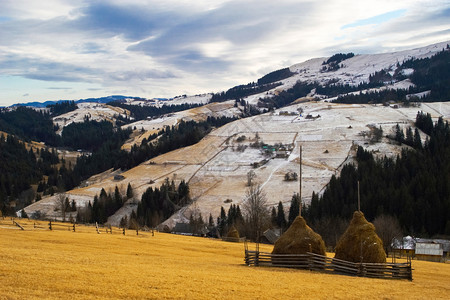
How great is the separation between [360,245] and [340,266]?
2871mm

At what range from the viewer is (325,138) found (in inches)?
7308

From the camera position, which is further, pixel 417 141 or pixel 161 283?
pixel 417 141

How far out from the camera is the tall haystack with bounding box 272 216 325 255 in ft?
116

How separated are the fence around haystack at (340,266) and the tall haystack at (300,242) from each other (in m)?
0.63

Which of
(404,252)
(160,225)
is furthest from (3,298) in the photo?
(160,225)

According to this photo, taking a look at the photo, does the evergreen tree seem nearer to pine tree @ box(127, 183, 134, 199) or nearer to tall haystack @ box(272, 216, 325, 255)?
pine tree @ box(127, 183, 134, 199)

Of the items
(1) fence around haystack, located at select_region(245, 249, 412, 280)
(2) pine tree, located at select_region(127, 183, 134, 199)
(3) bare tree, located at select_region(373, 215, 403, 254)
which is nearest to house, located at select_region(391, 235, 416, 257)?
(3) bare tree, located at select_region(373, 215, 403, 254)

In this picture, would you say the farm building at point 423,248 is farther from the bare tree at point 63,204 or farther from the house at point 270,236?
the bare tree at point 63,204

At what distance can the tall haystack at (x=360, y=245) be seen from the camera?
34.9m

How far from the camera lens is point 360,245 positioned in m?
35.5

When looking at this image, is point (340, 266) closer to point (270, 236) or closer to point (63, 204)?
point (270, 236)

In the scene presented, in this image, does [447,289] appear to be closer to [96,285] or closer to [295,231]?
[295,231]

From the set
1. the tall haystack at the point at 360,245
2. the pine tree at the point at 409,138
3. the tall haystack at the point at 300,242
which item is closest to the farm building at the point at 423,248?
the tall haystack at the point at 360,245

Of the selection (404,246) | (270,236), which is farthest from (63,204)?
(404,246)
